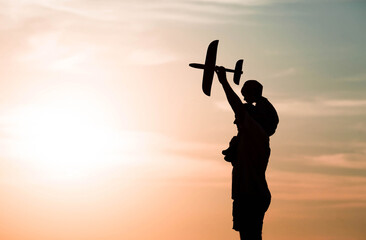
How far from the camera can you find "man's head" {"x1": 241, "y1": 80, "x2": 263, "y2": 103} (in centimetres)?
837

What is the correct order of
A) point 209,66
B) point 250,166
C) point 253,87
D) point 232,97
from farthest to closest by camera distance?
point 209,66, point 253,87, point 250,166, point 232,97

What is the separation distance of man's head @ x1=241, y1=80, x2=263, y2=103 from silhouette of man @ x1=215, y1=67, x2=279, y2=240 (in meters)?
0.02

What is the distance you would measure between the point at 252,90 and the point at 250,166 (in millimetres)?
1340

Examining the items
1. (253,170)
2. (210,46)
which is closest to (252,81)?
(210,46)

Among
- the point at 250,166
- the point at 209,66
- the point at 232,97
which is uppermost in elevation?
the point at 209,66

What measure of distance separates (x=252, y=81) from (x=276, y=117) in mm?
750

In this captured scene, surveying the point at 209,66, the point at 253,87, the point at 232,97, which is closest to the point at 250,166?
the point at 232,97

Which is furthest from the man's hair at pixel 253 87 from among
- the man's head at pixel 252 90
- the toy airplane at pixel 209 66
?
the toy airplane at pixel 209 66

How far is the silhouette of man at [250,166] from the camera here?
797cm

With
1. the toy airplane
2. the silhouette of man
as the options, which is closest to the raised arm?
the silhouette of man

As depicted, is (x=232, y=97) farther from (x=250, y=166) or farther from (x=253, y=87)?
(x=250, y=166)

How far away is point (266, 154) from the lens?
8.11 metres

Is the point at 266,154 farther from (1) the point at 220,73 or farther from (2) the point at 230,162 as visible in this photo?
(1) the point at 220,73

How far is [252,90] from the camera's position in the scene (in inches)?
330
